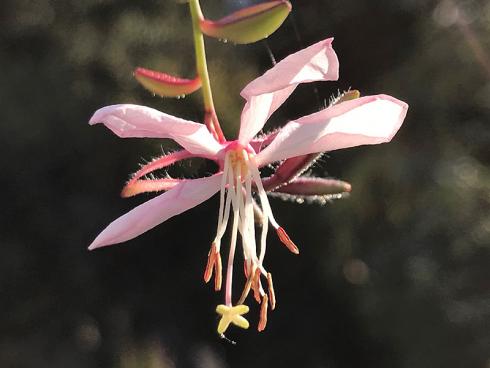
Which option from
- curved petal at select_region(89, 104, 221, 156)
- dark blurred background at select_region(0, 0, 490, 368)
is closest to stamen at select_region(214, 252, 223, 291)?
curved petal at select_region(89, 104, 221, 156)

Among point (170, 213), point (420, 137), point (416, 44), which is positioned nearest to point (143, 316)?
point (420, 137)

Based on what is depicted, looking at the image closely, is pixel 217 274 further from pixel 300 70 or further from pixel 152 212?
pixel 300 70

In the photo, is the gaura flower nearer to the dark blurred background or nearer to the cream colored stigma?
the cream colored stigma

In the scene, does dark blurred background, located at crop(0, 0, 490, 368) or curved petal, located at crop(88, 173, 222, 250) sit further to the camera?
dark blurred background, located at crop(0, 0, 490, 368)

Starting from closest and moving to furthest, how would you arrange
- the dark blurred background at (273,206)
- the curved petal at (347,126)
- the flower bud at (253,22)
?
the flower bud at (253,22) < the curved petal at (347,126) < the dark blurred background at (273,206)

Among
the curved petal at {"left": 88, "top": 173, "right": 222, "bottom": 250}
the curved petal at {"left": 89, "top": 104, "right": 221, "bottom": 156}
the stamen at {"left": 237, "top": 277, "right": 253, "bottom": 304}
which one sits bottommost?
the stamen at {"left": 237, "top": 277, "right": 253, "bottom": 304}

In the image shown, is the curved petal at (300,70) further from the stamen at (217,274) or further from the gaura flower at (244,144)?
the stamen at (217,274)

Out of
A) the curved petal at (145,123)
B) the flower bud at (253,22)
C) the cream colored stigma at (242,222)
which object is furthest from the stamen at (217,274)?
the flower bud at (253,22)

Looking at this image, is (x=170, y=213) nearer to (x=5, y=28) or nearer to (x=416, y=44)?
(x=416, y=44)
